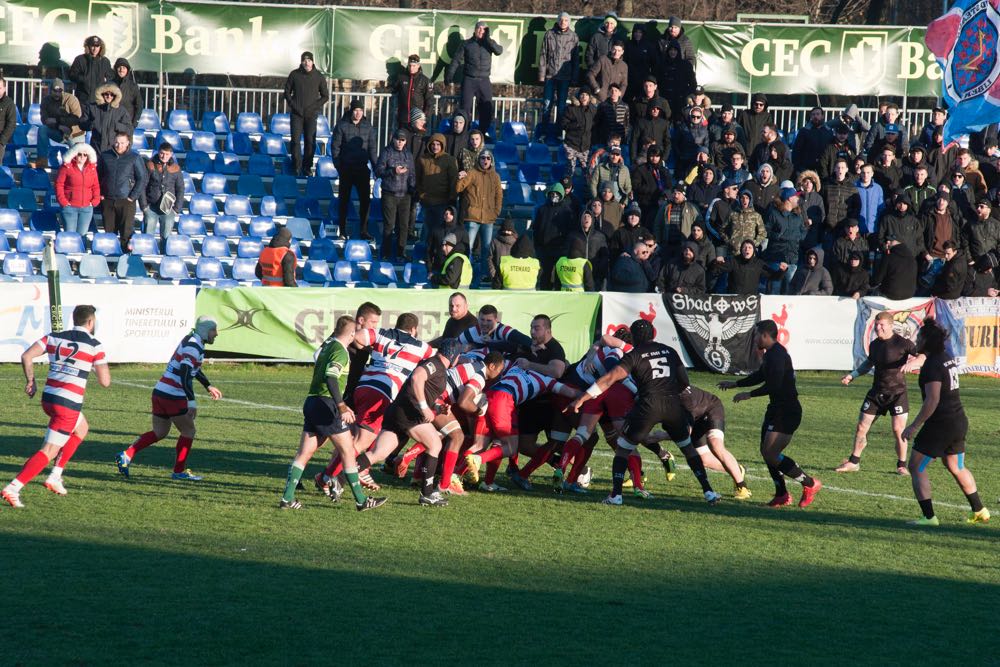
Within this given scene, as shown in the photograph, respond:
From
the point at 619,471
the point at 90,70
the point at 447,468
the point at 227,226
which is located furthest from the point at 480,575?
the point at 90,70

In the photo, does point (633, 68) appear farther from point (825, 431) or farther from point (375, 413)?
point (375, 413)

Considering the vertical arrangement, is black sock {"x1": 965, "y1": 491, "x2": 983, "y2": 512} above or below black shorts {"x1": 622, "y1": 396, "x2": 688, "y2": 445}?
below

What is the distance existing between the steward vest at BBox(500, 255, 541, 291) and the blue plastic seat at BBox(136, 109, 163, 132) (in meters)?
8.61

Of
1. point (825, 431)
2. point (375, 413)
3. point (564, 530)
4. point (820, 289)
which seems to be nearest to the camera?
point (564, 530)

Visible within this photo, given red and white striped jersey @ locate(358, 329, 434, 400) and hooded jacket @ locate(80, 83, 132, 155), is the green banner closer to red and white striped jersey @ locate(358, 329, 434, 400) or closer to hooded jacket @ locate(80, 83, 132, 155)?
hooded jacket @ locate(80, 83, 132, 155)

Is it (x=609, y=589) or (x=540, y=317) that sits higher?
(x=540, y=317)

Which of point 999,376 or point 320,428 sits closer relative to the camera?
point 320,428

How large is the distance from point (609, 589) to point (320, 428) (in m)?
3.26

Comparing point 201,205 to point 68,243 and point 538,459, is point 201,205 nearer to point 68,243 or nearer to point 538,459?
point 68,243

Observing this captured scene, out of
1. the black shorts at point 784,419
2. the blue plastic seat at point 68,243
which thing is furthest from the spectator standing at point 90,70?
the black shorts at point 784,419

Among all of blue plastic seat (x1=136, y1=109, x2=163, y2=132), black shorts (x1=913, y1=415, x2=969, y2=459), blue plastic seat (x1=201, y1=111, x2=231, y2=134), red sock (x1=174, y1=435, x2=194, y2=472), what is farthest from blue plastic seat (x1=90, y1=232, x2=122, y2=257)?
black shorts (x1=913, y1=415, x2=969, y2=459)

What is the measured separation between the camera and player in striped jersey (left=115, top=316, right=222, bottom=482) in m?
12.7

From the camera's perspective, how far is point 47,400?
11.4 metres

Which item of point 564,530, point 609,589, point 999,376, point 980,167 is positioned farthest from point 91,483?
point 980,167
